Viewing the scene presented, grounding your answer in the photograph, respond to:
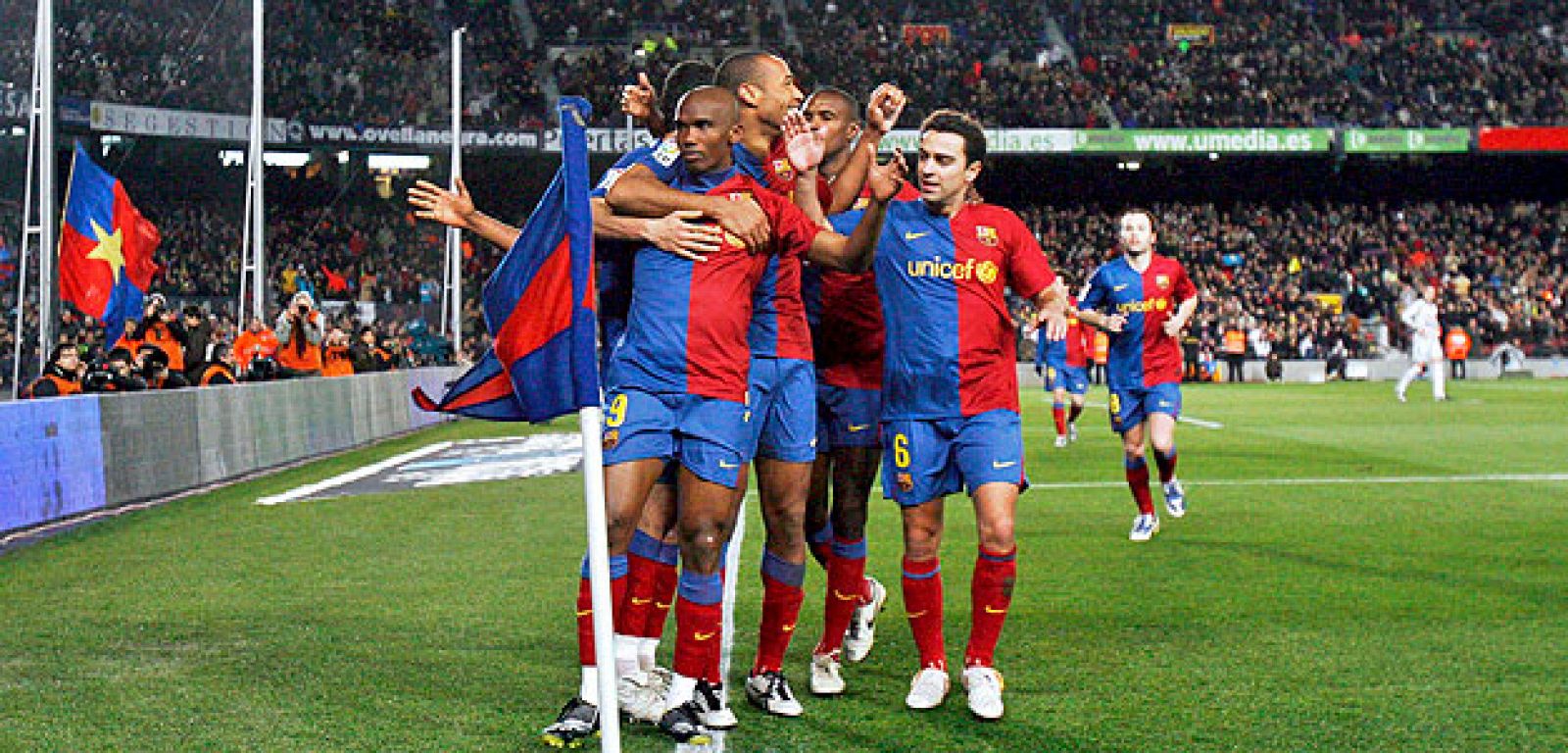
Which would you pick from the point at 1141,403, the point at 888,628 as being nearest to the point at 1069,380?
the point at 1141,403

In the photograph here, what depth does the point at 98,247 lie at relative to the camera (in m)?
17.2

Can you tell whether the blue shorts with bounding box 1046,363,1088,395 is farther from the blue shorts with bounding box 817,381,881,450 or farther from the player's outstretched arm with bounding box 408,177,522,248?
the player's outstretched arm with bounding box 408,177,522,248

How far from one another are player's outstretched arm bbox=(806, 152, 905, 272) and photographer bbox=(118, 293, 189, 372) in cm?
1414

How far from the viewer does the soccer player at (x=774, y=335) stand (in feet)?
18.2

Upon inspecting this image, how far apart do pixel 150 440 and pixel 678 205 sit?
9905 millimetres

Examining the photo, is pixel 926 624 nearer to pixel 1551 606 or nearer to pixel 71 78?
pixel 1551 606

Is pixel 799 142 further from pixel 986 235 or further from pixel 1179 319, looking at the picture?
pixel 1179 319

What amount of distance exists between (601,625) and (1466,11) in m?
60.0

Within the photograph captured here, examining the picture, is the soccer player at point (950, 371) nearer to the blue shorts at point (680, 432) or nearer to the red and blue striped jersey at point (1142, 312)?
the blue shorts at point (680, 432)

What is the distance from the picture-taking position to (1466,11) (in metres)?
57.7

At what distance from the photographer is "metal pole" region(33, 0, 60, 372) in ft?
51.2

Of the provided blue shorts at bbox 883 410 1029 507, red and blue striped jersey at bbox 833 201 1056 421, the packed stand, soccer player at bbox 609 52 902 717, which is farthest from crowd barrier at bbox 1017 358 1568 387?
soccer player at bbox 609 52 902 717

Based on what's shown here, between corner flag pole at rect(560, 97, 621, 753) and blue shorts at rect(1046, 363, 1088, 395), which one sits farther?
blue shorts at rect(1046, 363, 1088, 395)

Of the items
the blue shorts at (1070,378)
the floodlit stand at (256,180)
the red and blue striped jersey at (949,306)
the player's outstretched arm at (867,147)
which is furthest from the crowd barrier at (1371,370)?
the player's outstretched arm at (867,147)
